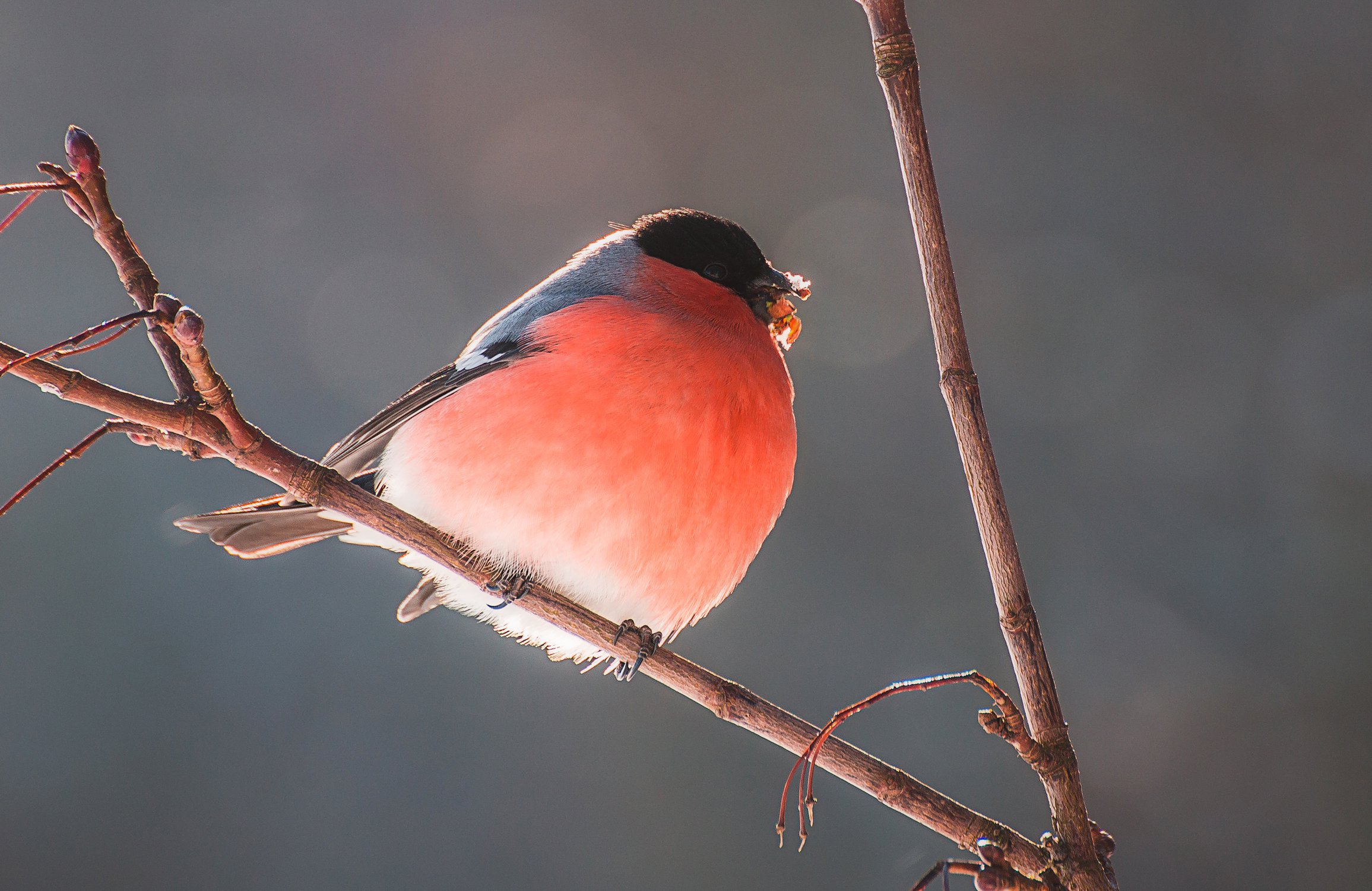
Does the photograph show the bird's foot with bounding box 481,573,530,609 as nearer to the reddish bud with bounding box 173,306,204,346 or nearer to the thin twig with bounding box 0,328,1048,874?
the thin twig with bounding box 0,328,1048,874

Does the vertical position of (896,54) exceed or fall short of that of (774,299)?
it exceeds it

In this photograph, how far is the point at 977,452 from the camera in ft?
2.64

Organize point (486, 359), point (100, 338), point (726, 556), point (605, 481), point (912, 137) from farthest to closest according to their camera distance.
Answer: point (486, 359) → point (726, 556) → point (605, 481) → point (912, 137) → point (100, 338)

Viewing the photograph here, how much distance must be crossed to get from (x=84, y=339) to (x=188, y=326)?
0.20 ft

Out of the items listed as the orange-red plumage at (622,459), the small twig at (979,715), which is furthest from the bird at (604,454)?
the small twig at (979,715)

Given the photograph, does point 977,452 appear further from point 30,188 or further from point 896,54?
point 30,188

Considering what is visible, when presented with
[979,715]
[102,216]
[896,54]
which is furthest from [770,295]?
[102,216]

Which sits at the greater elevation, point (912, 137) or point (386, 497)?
point (912, 137)

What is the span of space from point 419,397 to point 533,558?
1.15ft

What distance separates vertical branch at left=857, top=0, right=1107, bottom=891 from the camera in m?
0.77

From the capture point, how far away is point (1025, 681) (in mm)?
799

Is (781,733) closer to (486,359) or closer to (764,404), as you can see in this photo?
(764,404)

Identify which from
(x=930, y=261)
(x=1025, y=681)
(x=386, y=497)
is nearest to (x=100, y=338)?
(x=930, y=261)

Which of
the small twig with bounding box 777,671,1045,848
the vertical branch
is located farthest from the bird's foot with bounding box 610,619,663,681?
the vertical branch
